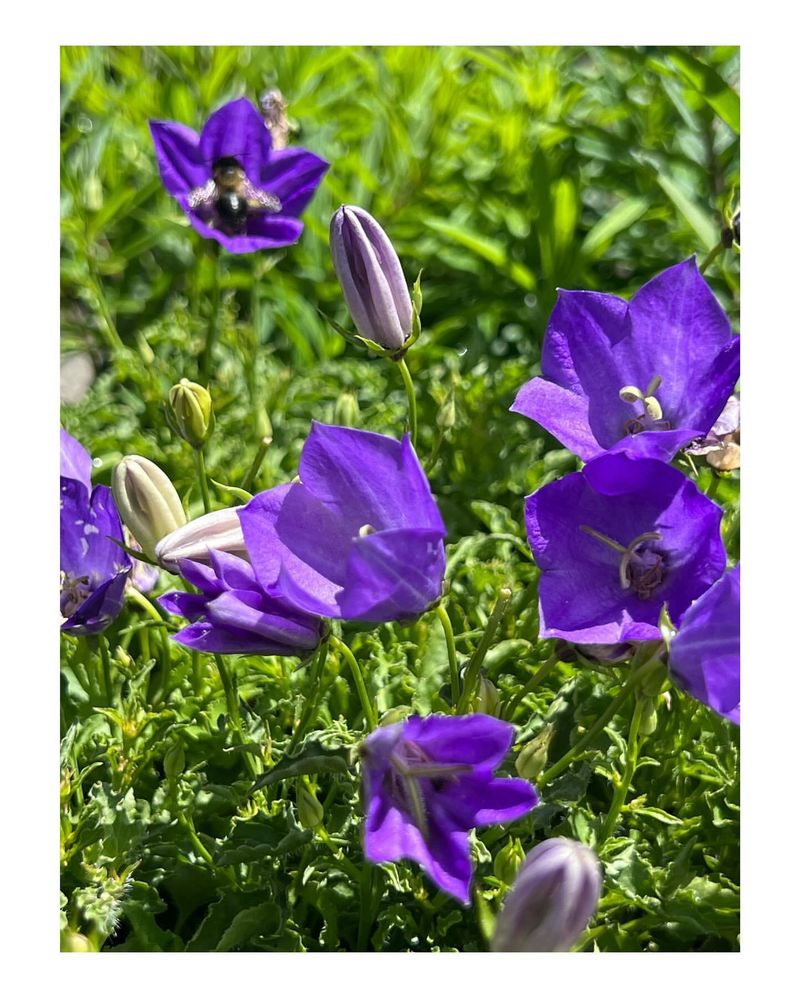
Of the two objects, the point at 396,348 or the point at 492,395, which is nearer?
the point at 396,348

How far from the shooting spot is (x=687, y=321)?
3.30ft

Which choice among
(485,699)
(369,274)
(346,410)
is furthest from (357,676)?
(346,410)

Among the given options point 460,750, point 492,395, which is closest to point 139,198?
point 492,395

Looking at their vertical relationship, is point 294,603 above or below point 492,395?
below

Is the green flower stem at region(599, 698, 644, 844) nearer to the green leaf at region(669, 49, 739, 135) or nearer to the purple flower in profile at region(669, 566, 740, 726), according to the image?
the purple flower in profile at region(669, 566, 740, 726)

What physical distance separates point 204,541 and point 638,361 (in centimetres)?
42

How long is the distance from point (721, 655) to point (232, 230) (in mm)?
1048

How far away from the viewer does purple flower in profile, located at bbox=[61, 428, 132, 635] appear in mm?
1109

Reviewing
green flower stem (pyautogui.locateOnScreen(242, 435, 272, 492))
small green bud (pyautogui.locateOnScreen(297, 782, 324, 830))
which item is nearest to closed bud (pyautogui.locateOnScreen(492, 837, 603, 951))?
small green bud (pyautogui.locateOnScreen(297, 782, 324, 830))

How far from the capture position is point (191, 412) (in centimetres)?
115

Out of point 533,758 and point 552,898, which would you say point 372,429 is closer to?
point 533,758

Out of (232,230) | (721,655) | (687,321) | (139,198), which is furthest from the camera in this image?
(139,198)

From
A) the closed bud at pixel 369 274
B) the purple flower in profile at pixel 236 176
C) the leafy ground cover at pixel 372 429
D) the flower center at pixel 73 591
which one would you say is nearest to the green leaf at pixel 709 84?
the leafy ground cover at pixel 372 429
